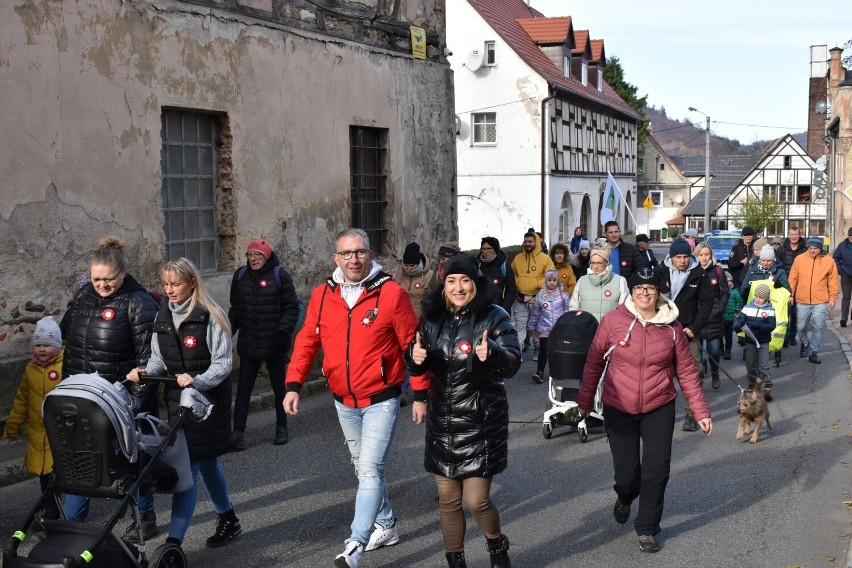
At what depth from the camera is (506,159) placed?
3800 cm

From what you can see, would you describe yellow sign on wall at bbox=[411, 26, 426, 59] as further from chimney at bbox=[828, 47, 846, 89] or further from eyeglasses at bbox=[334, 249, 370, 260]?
chimney at bbox=[828, 47, 846, 89]

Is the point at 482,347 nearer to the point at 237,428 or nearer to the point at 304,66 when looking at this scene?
the point at 237,428

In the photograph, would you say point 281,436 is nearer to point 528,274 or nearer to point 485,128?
point 528,274

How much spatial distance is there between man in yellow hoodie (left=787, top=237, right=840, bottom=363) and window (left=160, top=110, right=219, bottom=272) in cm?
873

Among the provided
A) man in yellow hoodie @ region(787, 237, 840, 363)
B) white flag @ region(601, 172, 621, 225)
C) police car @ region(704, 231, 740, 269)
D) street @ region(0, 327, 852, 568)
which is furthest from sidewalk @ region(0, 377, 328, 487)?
police car @ region(704, 231, 740, 269)

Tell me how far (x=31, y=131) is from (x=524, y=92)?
2910 cm

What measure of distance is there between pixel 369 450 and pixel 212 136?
25.7 feet

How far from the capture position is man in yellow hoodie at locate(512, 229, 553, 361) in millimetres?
14555

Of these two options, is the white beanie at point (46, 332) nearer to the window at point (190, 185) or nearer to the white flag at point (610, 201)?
the window at point (190, 185)

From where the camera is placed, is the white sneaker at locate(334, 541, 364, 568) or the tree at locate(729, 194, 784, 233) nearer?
the white sneaker at locate(334, 541, 364, 568)

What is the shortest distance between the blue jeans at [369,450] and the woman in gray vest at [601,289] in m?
4.25

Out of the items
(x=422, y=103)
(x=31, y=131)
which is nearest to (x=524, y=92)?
(x=422, y=103)

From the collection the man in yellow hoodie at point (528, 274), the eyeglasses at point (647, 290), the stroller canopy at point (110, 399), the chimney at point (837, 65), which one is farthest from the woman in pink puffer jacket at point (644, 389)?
the chimney at point (837, 65)

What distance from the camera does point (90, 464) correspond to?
16.7ft
